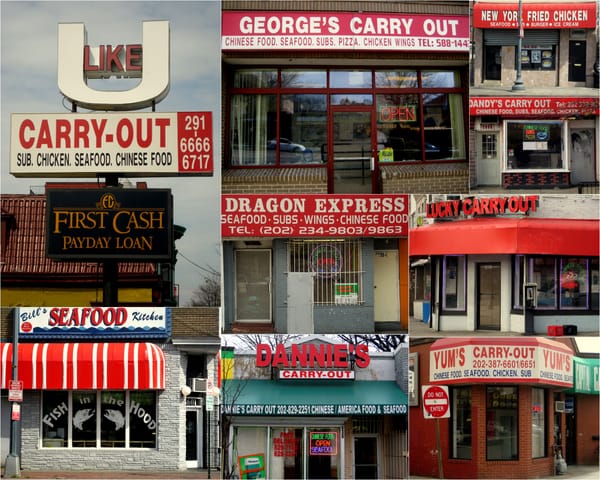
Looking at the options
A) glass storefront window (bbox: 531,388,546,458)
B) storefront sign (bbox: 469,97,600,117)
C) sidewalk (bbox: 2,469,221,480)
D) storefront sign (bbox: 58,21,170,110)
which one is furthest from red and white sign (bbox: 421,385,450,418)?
storefront sign (bbox: 58,21,170,110)

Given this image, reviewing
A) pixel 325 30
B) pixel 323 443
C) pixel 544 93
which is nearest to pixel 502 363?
pixel 323 443

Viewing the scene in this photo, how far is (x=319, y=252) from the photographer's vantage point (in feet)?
54.6


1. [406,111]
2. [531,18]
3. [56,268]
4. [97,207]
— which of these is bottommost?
[56,268]

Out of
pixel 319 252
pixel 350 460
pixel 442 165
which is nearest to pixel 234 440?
pixel 350 460

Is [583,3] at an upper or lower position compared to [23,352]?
upper

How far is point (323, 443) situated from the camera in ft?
54.9

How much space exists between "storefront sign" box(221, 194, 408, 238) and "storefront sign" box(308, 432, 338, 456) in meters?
3.45

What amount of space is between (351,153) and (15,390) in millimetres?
7294

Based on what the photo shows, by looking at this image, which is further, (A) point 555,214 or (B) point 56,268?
(B) point 56,268

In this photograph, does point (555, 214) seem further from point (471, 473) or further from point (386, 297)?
point (471, 473)

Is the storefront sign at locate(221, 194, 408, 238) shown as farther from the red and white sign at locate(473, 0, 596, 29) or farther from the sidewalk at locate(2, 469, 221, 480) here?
the sidewalk at locate(2, 469, 221, 480)

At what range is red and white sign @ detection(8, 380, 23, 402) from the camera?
56.5ft

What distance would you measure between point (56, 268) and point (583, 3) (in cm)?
1054

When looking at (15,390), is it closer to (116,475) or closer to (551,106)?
(116,475)
